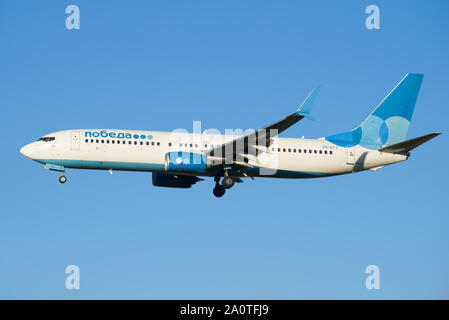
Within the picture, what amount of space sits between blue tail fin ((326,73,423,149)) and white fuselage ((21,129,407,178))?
2906mm

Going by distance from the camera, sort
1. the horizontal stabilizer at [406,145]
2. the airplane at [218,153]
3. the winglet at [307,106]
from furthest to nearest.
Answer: the airplane at [218,153] < the horizontal stabilizer at [406,145] < the winglet at [307,106]

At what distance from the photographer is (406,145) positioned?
53.5 metres

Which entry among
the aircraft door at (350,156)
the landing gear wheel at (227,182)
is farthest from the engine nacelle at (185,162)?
the aircraft door at (350,156)

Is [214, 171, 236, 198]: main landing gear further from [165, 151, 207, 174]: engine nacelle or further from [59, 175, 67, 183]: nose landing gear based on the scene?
[59, 175, 67, 183]: nose landing gear

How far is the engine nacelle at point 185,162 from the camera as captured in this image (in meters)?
50.7

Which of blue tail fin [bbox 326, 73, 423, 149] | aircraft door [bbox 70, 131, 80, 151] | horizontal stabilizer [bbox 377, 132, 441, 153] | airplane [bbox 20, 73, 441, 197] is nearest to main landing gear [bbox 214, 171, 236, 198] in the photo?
airplane [bbox 20, 73, 441, 197]

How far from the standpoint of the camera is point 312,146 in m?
55.3

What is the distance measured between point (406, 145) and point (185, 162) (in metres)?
16.6

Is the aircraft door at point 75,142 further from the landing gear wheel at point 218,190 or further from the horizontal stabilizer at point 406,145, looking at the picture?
the horizontal stabilizer at point 406,145
